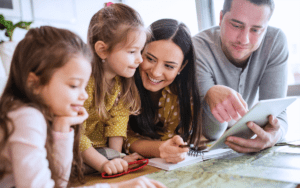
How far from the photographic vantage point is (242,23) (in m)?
1.34

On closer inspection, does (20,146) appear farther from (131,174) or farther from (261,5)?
(261,5)

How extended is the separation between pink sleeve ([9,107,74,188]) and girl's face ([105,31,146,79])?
49 cm

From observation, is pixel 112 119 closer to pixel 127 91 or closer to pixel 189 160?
pixel 127 91

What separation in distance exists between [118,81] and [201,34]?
2.39 feet

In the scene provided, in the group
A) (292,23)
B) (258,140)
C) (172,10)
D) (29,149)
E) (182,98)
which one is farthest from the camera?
(172,10)

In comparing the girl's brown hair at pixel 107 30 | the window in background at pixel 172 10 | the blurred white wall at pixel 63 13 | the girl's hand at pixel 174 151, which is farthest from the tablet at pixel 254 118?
the blurred white wall at pixel 63 13

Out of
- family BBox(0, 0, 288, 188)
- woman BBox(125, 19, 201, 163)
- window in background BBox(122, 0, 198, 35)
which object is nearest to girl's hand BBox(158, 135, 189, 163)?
family BBox(0, 0, 288, 188)

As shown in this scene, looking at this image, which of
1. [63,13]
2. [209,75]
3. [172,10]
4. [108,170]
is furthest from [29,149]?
[63,13]

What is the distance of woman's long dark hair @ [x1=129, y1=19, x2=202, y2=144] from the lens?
44.9 inches

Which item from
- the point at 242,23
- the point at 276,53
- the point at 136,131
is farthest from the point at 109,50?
the point at 276,53

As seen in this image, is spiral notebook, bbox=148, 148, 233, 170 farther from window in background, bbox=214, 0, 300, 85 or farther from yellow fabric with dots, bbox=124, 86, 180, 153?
window in background, bbox=214, 0, 300, 85

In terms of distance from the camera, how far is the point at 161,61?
1.08 m

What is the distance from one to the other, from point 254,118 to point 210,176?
0.31 metres

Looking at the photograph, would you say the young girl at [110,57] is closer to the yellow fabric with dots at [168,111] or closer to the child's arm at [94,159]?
the child's arm at [94,159]
